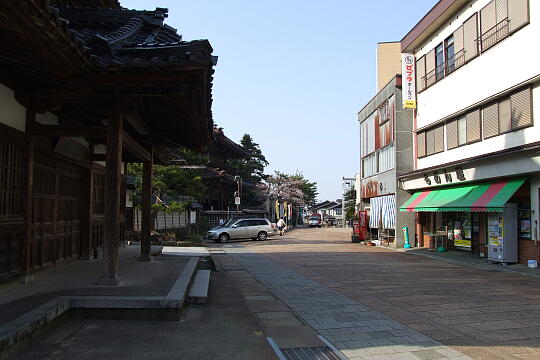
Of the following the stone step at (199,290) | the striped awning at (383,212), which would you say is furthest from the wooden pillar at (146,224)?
the striped awning at (383,212)

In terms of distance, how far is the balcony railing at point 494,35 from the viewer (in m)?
14.4

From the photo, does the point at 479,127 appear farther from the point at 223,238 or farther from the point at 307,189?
the point at 307,189

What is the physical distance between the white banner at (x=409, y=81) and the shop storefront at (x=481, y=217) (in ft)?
14.5

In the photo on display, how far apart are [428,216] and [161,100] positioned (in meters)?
17.3

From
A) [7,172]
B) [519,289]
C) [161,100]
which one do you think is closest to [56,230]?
[7,172]

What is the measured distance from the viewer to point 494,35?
15000 millimetres

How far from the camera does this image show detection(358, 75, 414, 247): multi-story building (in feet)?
72.7

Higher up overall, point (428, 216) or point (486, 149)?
point (486, 149)

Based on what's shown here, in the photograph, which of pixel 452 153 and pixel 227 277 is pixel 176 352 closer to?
pixel 227 277

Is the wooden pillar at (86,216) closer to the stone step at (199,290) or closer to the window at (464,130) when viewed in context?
the stone step at (199,290)

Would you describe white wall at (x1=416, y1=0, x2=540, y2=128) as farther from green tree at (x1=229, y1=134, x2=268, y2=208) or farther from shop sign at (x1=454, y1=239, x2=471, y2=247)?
green tree at (x1=229, y1=134, x2=268, y2=208)

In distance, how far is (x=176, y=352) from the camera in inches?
192

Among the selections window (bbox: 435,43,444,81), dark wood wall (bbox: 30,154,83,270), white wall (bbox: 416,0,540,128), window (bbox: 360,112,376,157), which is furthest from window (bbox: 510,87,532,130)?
dark wood wall (bbox: 30,154,83,270)

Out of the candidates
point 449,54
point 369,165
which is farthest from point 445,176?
point 369,165
